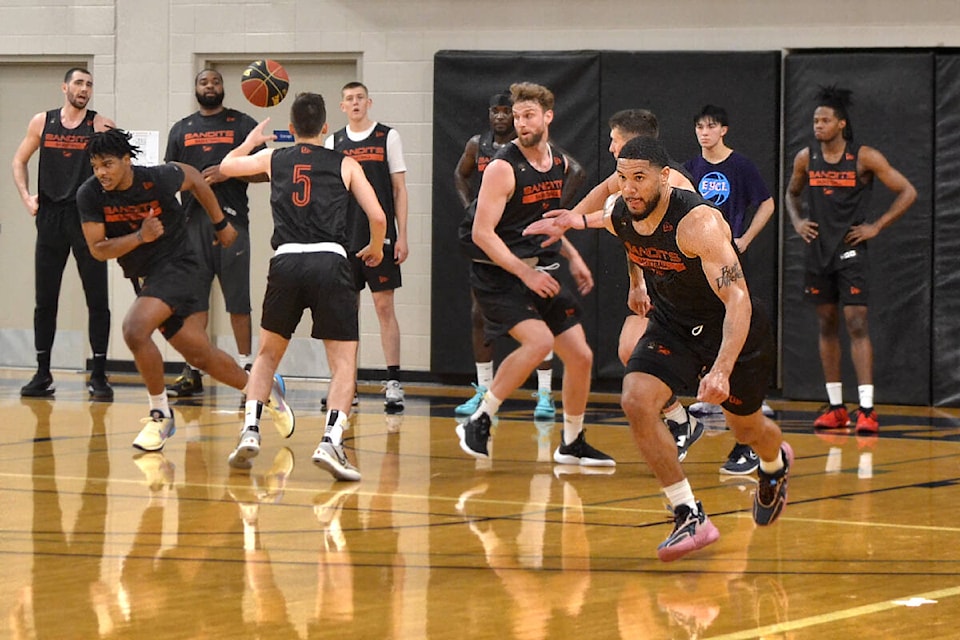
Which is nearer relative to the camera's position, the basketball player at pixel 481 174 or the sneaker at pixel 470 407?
the basketball player at pixel 481 174

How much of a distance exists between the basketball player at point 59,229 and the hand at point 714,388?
709cm

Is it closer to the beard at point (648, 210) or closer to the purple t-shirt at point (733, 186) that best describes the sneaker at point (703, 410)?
the purple t-shirt at point (733, 186)

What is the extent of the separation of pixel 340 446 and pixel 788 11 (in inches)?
248

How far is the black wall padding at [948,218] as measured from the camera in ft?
37.6

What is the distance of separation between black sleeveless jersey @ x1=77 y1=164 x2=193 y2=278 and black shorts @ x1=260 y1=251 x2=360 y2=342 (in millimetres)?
1211

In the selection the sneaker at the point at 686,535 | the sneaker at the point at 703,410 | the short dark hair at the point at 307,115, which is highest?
the short dark hair at the point at 307,115

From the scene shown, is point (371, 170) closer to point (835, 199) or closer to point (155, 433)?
point (155, 433)

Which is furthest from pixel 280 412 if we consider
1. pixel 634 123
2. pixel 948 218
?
pixel 948 218

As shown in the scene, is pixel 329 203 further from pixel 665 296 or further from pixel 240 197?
pixel 240 197

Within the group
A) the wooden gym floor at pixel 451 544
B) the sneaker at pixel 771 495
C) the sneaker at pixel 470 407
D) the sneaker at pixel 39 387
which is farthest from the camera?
the sneaker at pixel 39 387

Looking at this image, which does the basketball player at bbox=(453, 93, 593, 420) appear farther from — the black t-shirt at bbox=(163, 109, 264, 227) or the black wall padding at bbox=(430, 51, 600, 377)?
the black t-shirt at bbox=(163, 109, 264, 227)

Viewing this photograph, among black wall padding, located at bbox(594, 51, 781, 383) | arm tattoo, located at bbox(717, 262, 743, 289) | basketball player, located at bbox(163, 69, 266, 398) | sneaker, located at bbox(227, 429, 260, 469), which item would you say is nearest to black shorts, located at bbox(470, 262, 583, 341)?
sneaker, located at bbox(227, 429, 260, 469)

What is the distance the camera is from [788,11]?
1187 cm

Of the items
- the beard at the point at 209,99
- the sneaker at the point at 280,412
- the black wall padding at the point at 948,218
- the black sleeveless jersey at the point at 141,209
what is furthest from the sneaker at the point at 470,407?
the black wall padding at the point at 948,218
